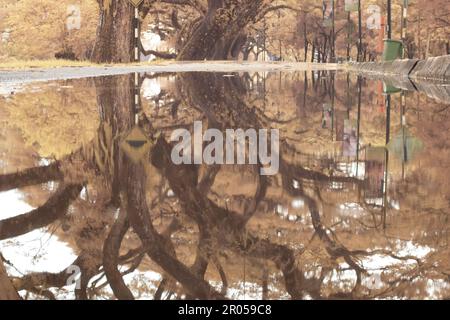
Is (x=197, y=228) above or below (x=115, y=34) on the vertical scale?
above

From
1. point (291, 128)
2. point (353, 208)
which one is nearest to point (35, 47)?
point (291, 128)

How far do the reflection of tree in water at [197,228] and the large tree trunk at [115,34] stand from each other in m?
32.9

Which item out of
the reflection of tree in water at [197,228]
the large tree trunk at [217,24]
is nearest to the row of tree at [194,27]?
the large tree trunk at [217,24]

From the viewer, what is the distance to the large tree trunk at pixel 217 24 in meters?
46.4

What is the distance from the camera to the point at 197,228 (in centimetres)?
352

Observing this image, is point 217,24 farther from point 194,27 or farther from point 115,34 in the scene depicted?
point 115,34

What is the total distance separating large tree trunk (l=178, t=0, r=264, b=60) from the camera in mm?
46406

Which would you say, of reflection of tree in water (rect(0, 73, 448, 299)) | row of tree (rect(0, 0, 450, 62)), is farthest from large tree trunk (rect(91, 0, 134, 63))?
reflection of tree in water (rect(0, 73, 448, 299))

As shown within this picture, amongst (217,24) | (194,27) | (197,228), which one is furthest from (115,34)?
(197,228)

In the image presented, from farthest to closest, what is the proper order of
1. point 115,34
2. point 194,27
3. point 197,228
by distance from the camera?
point 194,27, point 115,34, point 197,228

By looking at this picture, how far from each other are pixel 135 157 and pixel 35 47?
62.6 metres

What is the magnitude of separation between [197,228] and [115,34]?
35.7 m

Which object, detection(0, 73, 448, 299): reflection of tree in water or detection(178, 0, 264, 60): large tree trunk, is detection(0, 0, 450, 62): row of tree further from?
detection(0, 73, 448, 299): reflection of tree in water
